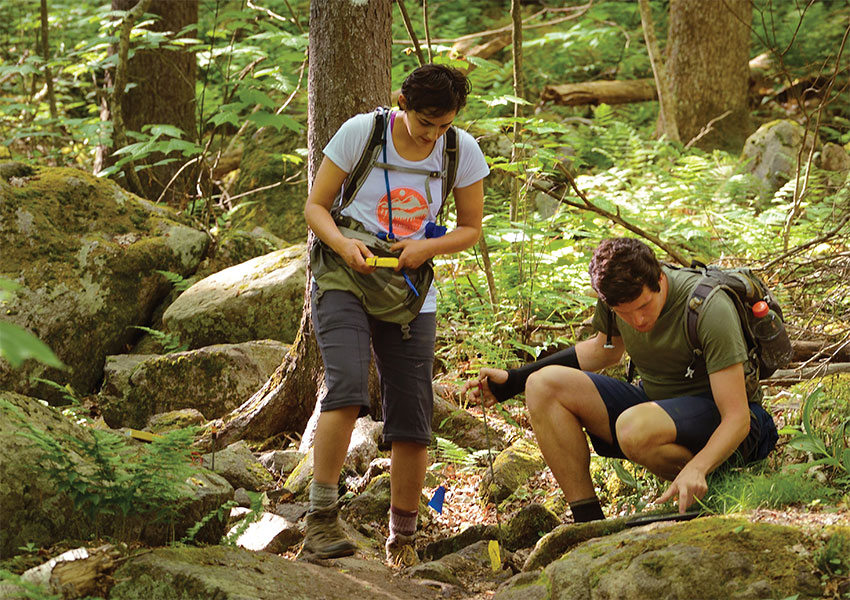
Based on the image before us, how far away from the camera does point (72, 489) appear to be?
9.21 feet

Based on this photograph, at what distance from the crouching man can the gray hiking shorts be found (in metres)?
0.35

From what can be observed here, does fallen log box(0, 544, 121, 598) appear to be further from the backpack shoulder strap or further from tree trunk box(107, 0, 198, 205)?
tree trunk box(107, 0, 198, 205)

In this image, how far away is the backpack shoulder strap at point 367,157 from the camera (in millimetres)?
3750

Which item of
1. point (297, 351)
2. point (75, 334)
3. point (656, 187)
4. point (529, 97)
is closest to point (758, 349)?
point (297, 351)

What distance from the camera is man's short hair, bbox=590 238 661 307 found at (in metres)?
3.53

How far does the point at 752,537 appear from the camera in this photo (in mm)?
2779

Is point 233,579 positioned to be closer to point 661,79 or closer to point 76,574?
point 76,574

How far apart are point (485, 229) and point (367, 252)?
3.61m

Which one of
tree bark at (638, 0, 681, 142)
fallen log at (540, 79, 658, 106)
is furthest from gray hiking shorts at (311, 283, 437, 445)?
fallen log at (540, 79, 658, 106)

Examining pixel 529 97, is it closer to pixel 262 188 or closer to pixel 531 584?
pixel 262 188

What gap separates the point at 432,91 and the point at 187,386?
11.3 feet

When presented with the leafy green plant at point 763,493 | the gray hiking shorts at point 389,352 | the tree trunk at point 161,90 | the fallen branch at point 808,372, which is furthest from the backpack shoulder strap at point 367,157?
the tree trunk at point 161,90

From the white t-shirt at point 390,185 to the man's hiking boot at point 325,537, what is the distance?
1055mm

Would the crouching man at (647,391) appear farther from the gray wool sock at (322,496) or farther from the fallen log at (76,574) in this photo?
the fallen log at (76,574)
